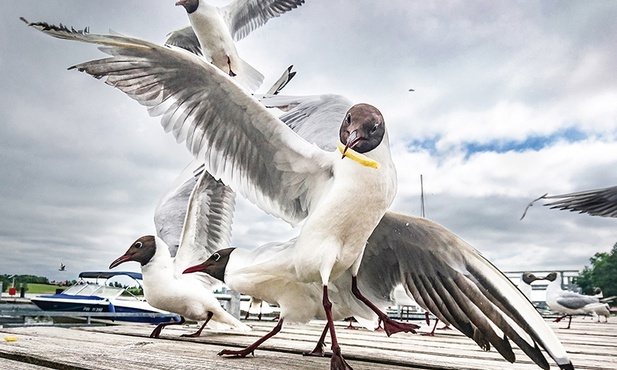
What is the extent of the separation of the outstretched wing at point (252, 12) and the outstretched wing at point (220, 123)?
4195 millimetres

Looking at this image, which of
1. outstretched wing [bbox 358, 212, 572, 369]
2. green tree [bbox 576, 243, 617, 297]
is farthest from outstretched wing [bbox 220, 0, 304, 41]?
green tree [bbox 576, 243, 617, 297]

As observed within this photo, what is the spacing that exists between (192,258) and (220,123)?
4.52ft

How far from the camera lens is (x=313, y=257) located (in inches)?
60.4

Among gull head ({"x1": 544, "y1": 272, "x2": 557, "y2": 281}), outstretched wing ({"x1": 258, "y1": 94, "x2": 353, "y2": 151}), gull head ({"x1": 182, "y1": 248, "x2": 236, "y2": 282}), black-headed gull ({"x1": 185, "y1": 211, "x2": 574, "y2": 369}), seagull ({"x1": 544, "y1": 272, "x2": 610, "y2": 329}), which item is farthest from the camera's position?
gull head ({"x1": 544, "y1": 272, "x2": 557, "y2": 281})

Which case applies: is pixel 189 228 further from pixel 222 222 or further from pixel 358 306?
pixel 358 306

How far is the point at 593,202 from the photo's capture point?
3.30 metres

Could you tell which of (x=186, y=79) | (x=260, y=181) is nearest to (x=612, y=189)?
(x=260, y=181)

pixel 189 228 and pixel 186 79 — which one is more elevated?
pixel 186 79

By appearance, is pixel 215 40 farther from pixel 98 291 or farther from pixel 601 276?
pixel 601 276

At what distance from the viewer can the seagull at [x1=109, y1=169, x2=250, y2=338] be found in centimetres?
280

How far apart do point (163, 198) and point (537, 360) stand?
292cm

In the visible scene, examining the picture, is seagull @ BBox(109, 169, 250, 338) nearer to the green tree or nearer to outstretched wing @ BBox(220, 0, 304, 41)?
outstretched wing @ BBox(220, 0, 304, 41)

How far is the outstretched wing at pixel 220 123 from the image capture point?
1.67m

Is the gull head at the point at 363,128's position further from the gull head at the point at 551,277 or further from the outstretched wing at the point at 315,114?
the gull head at the point at 551,277
